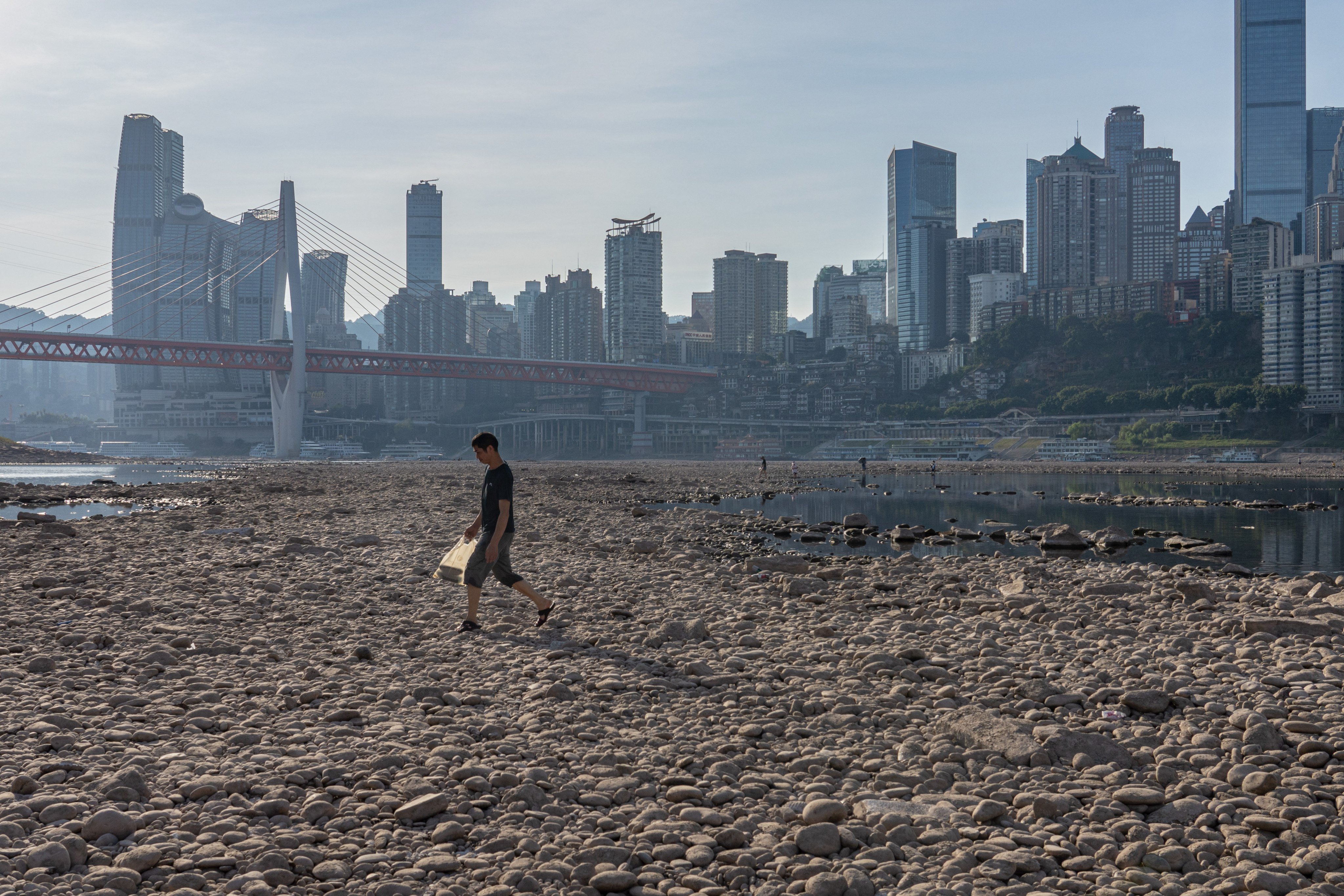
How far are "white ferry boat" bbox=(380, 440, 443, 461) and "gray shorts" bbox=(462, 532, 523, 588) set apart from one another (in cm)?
12605

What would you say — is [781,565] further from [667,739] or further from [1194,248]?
[1194,248]

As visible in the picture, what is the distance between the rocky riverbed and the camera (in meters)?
3.84

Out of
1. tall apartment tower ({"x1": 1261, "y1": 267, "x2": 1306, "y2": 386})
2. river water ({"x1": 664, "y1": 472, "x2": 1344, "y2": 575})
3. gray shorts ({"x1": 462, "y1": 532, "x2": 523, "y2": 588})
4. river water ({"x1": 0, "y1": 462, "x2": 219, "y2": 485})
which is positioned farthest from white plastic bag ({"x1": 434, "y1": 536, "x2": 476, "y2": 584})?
tall apartment tower ({"x1": 1261, "y1": 267, "x2": 1306, "y2": 386})

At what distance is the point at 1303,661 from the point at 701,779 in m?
5.49

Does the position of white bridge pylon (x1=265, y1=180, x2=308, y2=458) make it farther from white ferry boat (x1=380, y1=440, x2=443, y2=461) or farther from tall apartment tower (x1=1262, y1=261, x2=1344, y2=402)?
tall apartment tower (x1=1262, y1=261, x2=1344, y2=402)

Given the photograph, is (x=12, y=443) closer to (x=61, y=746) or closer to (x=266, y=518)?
(x=266, y=518)

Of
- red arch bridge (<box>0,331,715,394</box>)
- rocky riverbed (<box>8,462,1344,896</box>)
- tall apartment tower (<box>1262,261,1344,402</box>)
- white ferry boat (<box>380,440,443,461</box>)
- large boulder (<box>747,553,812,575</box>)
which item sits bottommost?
white ferry boat (<box>380,440,443,461</box>)

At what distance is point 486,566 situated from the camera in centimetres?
848

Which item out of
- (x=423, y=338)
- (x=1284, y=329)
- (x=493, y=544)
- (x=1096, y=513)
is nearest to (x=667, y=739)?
(x=493, y=544)

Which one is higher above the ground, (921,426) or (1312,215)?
(1312,215)

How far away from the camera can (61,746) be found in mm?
Result: 4980

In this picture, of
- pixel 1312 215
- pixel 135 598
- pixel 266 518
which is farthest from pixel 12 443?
pixel 1312 215

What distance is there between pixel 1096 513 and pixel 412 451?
11915 cm

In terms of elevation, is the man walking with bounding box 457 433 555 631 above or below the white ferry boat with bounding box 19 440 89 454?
above
